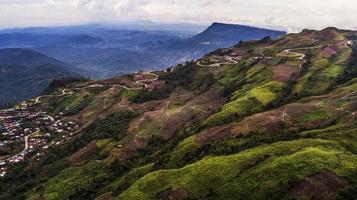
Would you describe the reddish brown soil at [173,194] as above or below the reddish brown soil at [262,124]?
below

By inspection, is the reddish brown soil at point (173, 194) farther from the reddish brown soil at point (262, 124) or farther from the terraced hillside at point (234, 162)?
the reddish brown soil at point (262, 124)

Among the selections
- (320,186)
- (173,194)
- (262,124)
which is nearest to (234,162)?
(173,194)

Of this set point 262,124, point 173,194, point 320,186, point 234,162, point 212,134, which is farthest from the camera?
point 212,134

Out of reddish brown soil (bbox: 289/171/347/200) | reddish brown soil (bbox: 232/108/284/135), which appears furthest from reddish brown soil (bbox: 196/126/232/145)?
reddish brown soil (bbox: 289/171/347/200)

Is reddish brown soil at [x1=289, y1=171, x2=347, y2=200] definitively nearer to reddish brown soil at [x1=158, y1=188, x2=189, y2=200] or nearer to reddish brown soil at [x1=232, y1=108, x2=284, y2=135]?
reddish brown soil at [x1=158, y1=188, x2=189, y2=200]

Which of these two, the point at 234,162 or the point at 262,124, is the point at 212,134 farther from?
the point at 234,162

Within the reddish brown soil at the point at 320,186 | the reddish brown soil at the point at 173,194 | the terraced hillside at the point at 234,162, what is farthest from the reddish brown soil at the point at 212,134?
the reddish brown soil at the point at 320,186
